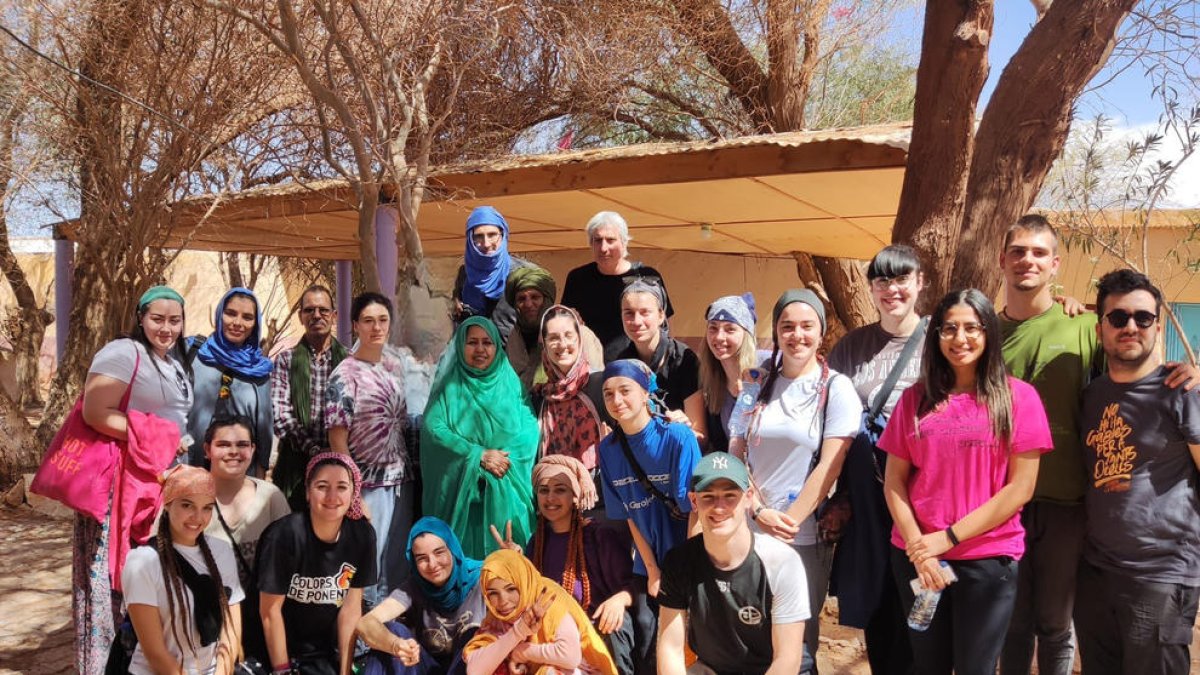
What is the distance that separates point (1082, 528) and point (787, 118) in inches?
249

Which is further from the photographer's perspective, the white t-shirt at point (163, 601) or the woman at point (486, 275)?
the woman at point (486, 275)

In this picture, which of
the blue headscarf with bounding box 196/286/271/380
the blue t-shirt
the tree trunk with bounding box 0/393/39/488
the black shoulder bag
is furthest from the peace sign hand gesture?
the tree trunk with bounding box 0/393/39/488

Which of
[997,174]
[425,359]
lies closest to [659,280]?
[425,359]

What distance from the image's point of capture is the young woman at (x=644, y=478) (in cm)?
306

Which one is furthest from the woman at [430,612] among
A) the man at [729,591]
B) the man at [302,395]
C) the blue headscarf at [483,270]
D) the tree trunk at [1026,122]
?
the tree trunk at [1026,122]

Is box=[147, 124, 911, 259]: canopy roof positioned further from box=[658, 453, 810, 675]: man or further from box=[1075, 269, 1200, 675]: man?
box=[658, 453, 810, 675]: man

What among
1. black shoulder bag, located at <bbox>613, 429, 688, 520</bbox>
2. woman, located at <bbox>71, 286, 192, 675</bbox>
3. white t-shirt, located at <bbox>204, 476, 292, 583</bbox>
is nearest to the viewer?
black shoulder bag, located at <bbox>613, 429, 688, 520</bbox>

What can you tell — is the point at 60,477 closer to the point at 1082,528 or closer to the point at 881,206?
the point at 1082,528

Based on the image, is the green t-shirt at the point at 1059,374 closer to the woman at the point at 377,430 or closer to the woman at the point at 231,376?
the woman at the point at 377,430

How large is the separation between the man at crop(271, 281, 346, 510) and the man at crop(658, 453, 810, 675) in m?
1.66

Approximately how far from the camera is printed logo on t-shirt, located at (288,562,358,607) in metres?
3.24

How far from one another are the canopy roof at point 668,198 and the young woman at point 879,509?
171cm

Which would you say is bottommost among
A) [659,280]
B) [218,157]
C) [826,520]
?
[826,520]

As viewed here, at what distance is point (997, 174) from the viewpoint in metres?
3.73
